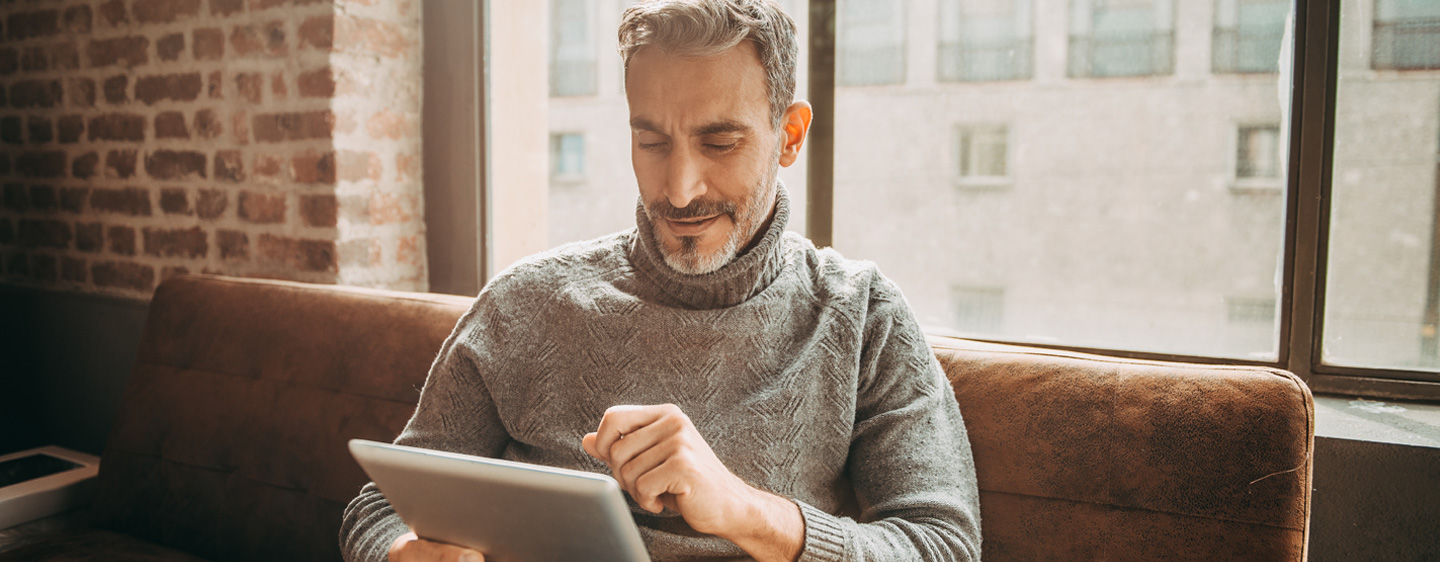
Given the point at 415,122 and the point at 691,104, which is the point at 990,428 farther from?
the point at 415,122

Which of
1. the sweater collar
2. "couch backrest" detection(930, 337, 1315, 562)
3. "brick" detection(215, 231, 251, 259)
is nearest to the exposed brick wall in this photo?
"brick" detection(215, 231, 251, 259)

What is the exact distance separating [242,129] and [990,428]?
5.67 feet

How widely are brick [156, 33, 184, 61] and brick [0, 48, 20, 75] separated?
592mm

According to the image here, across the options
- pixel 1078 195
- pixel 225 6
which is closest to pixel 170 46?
pixel 225 6

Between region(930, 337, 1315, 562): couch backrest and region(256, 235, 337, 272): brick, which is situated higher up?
region(256, 235, 337, 272): brick

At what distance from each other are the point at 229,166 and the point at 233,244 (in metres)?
0.18

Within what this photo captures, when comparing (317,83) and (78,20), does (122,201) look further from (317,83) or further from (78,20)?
(317,83)

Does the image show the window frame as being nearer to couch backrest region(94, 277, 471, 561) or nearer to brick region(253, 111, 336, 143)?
couch backrest region(94, 277, 471, 561)

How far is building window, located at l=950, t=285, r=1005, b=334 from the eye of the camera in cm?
158

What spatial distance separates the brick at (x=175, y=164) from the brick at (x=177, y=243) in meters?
0.13

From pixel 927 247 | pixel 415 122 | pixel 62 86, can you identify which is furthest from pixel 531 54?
pixel 62 86

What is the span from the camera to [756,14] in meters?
0.99

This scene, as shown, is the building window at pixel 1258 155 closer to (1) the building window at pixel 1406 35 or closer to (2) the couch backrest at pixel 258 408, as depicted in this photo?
(1) the building window at pixel 1406 35

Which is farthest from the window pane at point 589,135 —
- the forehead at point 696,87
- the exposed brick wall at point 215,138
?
the forehead at point 696,87
